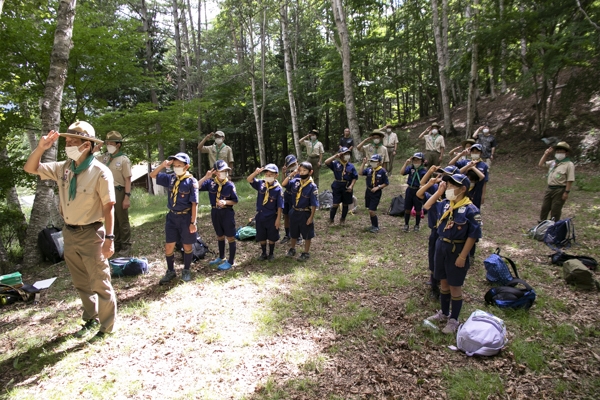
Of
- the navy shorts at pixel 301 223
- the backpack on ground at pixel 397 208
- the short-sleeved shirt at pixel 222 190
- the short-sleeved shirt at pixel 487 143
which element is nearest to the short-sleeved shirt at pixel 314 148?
the backpack on ground at pixel 397 208

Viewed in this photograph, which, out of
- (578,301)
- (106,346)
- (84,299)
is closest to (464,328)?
(578,301)

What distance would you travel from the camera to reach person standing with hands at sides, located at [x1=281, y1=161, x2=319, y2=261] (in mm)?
6902

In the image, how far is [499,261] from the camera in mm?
5645

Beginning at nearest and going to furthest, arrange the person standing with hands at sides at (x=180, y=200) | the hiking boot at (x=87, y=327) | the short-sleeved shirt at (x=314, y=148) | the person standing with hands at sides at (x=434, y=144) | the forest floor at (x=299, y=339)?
the forest floor at (x=299, y=339) → the hiking boot at (x=87, y=327) → the person standing with hands at sides at (x=180, y=200) → the short-sleeved shirt at (x=314, y=148) → the person standing with hands at sides at (x=434, y=144)

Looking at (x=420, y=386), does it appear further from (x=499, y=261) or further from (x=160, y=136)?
(x=160, y=136)

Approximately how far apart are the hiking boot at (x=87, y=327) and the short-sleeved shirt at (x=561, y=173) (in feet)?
31.9

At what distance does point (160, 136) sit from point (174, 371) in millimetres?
9062

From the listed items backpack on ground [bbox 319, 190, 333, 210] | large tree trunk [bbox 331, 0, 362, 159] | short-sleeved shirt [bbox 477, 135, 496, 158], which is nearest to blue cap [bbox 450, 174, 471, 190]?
backpack on ground [bbox 319, 190, 333, 210]

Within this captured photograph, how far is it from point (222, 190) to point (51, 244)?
13.2ft

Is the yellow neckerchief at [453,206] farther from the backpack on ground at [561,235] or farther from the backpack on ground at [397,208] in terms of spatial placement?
the backpack on ground at [397,208]

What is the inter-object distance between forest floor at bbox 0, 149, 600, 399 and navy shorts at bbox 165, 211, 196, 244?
2.73 feet

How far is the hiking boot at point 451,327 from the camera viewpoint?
4.47m

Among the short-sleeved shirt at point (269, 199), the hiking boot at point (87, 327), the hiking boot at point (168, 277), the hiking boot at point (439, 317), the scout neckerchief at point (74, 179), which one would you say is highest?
the scout neckerchief at point (74, 179)

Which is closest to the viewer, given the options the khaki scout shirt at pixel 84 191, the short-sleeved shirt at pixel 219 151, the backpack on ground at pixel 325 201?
the khaki scout shirt at pixel 84 191
